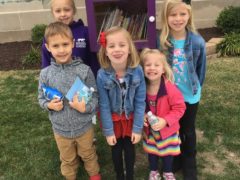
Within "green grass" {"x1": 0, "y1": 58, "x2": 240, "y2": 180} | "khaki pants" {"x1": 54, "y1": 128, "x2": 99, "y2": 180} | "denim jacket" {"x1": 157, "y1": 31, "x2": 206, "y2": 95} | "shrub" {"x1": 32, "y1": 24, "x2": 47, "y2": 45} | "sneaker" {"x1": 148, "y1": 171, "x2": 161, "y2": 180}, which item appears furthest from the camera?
"shrub" {"x1": 32, "y1": 24, "x2": 47, "y2": 45}

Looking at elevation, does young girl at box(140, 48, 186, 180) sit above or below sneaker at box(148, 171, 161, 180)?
above

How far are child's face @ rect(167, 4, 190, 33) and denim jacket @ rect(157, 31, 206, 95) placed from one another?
11cm

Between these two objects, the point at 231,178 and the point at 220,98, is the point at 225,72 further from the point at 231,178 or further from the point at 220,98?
the point at 231,178

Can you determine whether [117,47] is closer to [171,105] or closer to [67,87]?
[67,87]

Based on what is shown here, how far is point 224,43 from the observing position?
20.8 feet

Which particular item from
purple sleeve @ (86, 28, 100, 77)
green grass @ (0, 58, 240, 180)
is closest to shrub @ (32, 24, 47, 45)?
green grass @ (0, 58, 240, 180)

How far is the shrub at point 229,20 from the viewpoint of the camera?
6.68 meters

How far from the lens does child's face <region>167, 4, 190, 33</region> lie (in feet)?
8.78

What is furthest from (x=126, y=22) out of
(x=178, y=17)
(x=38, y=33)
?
(x=38, y=33)

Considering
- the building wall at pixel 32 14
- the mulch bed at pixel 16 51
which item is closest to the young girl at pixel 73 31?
A: the mulch bed at pixel 16 51

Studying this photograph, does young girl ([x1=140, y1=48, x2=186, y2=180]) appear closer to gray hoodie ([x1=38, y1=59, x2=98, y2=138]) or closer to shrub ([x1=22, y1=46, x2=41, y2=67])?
gray hoodie ([x1=38, y1=59, x2=98, y2=138])

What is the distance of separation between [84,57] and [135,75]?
0.60 metres

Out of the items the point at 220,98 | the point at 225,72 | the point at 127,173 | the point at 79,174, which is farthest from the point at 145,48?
the point at 225,72

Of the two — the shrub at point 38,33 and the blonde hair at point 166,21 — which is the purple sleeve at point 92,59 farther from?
the shrub at point 38,33
